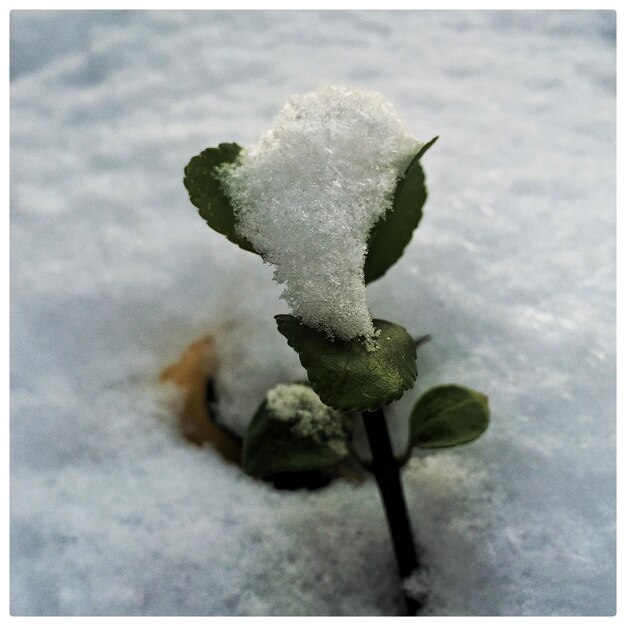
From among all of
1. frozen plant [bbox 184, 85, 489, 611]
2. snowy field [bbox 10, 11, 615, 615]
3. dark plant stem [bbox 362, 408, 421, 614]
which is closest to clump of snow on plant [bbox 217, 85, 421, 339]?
frozen plant [bbox 184, 85, 489, 611]

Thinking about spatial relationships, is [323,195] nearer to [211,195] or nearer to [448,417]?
[211,195]

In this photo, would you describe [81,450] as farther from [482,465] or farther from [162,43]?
[162,43]

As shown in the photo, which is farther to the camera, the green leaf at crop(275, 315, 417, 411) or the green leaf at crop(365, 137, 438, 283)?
the green leaf at crop(365, 137, 438, 283)

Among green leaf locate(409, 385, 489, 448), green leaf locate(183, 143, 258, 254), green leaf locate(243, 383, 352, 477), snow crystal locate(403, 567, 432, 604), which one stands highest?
green leaf locate(183, 143, 258, 254)

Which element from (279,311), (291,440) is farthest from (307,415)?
(279,311)

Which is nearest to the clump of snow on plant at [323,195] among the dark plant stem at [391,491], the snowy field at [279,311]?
the dark plant stem at [391,491]

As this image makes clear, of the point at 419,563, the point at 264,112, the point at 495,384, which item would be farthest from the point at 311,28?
the point at 419,563

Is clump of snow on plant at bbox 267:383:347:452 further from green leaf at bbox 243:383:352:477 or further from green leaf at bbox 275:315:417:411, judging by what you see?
green leaf at bbox 275:315:417:411
